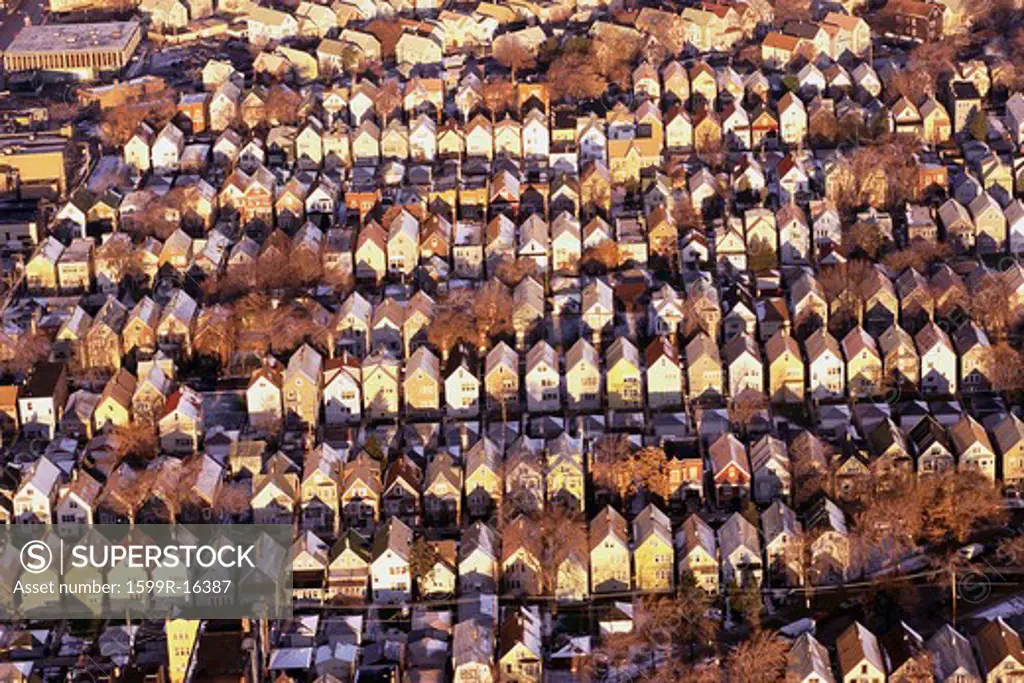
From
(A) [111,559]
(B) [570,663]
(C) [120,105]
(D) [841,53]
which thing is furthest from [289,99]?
(B) [570,663]

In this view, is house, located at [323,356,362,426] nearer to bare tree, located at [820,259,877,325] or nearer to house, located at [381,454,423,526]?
house, located at [381,454,423,526]

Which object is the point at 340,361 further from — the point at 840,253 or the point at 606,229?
the point at 840,253

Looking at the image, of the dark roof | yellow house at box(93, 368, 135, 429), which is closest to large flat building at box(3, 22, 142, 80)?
the dark roof

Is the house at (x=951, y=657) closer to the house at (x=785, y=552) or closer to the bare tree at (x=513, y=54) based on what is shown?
the house at (x=785, y=552)

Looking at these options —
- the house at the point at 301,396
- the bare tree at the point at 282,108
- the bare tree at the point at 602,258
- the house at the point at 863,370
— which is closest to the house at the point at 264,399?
the house at the point at 301,396

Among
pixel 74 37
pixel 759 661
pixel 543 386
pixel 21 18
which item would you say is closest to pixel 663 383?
pixel 543 386
